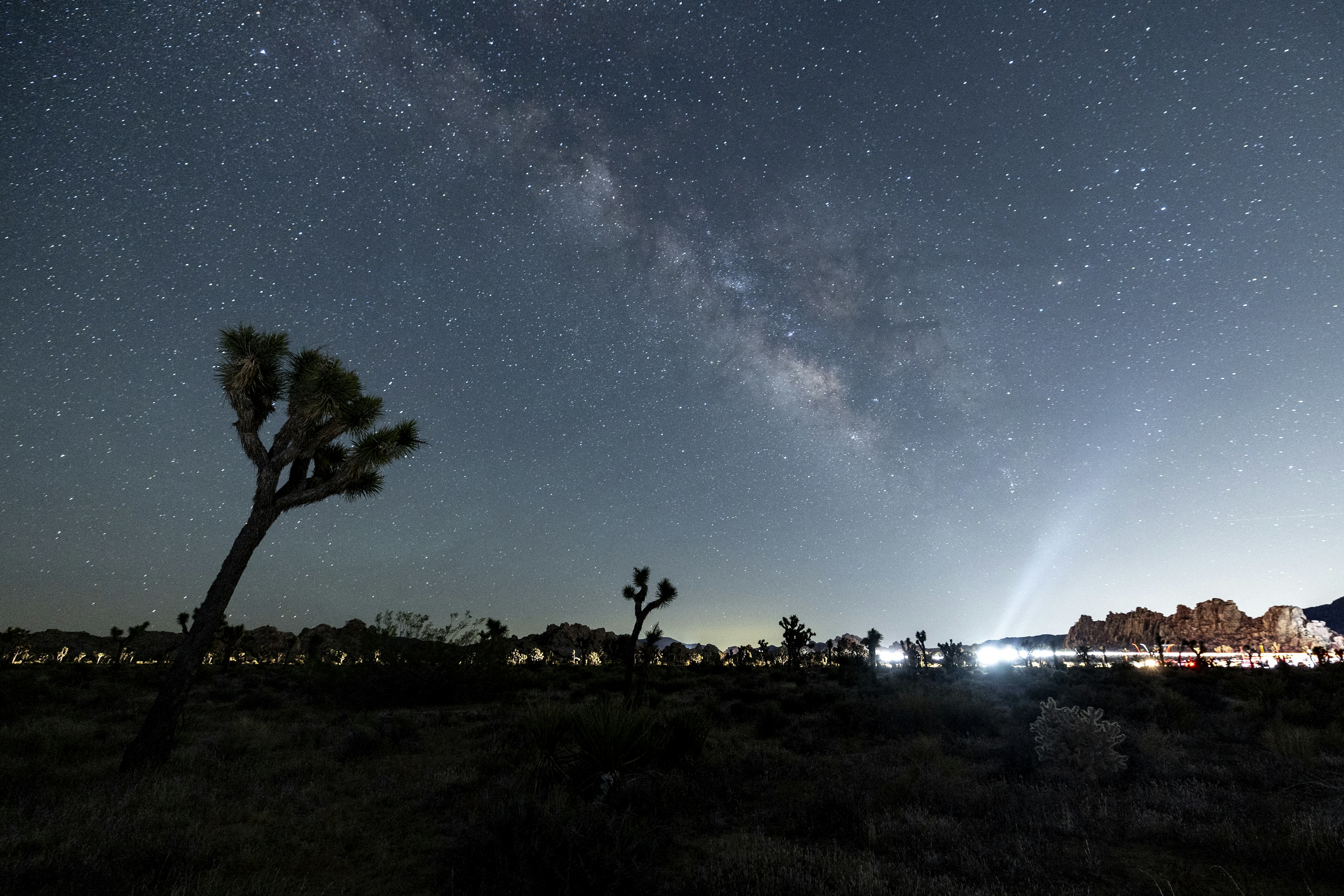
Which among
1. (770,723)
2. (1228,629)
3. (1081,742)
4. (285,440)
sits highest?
(285,440)

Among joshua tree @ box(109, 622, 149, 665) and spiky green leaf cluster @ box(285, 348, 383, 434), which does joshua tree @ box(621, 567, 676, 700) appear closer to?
spiky green leaf cluster @ box(285, 348, 383, 434)

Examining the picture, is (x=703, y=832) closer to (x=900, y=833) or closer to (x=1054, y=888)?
(x=900, y=833)

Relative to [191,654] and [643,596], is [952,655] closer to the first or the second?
[643,596]

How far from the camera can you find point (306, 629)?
114688mm

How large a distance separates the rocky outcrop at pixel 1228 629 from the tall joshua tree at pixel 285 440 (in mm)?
148335

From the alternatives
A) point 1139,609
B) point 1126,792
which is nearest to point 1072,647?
point 1139,609

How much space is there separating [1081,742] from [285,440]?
49.3 ft

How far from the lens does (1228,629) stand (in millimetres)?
155625

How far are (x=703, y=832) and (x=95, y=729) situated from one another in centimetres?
1401

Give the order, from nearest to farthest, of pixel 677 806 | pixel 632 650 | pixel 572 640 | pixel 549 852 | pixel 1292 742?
pixel 549 852 < pixel 677 806 < pixel 1292 742 < pixel 632 650 < pixel 572 640

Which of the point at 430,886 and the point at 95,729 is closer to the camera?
the point at 430,886

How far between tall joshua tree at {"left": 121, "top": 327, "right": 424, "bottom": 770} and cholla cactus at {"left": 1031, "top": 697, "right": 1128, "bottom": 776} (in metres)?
13.8

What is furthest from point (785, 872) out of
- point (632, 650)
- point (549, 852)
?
point (632, 650)

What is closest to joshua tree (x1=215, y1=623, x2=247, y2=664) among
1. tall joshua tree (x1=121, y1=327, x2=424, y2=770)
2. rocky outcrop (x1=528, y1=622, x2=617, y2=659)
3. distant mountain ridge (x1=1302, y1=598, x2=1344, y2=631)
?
rocky outcrop (x1=528, y1=622, x2=617, y2=659)
